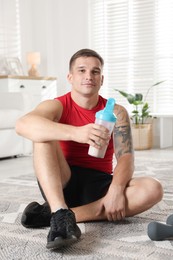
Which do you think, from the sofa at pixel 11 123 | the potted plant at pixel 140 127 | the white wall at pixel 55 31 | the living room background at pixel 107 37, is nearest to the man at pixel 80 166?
the sofa at pixel 11 123

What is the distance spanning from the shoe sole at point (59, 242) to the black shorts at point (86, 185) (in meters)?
0.40

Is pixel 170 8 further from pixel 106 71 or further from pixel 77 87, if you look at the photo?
pixel 77 87

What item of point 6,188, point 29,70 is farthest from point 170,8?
point 6,188

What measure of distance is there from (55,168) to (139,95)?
3.29m

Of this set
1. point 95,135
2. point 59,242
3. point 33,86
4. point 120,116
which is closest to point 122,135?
point 120,116

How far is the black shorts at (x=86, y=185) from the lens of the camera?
1742 millimetres

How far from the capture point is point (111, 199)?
5.29 feet

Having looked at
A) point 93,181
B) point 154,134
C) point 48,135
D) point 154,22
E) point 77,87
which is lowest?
point 154,134

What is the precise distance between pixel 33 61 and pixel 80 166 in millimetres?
3869

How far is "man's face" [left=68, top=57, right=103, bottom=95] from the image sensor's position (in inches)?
66.1

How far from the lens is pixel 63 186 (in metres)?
1.72

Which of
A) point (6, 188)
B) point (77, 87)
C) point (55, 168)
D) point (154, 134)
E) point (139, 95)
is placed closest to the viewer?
point (55, 168)

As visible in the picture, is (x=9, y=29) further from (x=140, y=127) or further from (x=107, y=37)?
(x=140, y=127)

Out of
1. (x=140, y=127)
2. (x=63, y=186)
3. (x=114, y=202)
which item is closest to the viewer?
(x=114, y=202)
